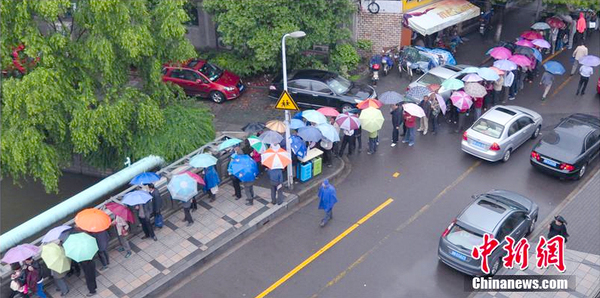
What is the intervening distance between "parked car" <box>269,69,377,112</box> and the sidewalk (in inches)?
337

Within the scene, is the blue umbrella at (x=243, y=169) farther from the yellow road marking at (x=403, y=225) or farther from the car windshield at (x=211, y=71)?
the car windshield at (x=211, y=71)

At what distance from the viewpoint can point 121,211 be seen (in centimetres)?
1552

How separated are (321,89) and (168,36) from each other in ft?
24.5

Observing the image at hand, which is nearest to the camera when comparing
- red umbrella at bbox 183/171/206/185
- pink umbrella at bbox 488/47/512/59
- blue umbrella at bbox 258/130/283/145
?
red umbrella at bbox 183/171/206/185

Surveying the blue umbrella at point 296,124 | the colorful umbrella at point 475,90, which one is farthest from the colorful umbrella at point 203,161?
the colorful umbrella at point 475,90

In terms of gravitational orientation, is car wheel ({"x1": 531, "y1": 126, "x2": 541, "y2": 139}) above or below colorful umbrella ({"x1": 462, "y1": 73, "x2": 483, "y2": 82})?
below

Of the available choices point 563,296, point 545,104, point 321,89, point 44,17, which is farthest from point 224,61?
point 563,296

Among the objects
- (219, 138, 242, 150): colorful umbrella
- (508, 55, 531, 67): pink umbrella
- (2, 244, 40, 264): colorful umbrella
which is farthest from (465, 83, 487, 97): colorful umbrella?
(2, 244, 40, 264): colorful umbrella

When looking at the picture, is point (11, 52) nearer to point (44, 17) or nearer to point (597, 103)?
point (44, 17)

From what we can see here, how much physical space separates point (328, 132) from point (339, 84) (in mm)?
5453

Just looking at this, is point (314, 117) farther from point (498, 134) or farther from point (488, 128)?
point (498, 134)

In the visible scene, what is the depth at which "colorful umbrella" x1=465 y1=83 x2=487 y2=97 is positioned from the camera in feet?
72.3

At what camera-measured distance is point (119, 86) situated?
18172 mm

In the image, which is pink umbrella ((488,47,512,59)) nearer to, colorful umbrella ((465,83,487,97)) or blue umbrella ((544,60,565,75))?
blue umbrella ((544,60,565,75))
